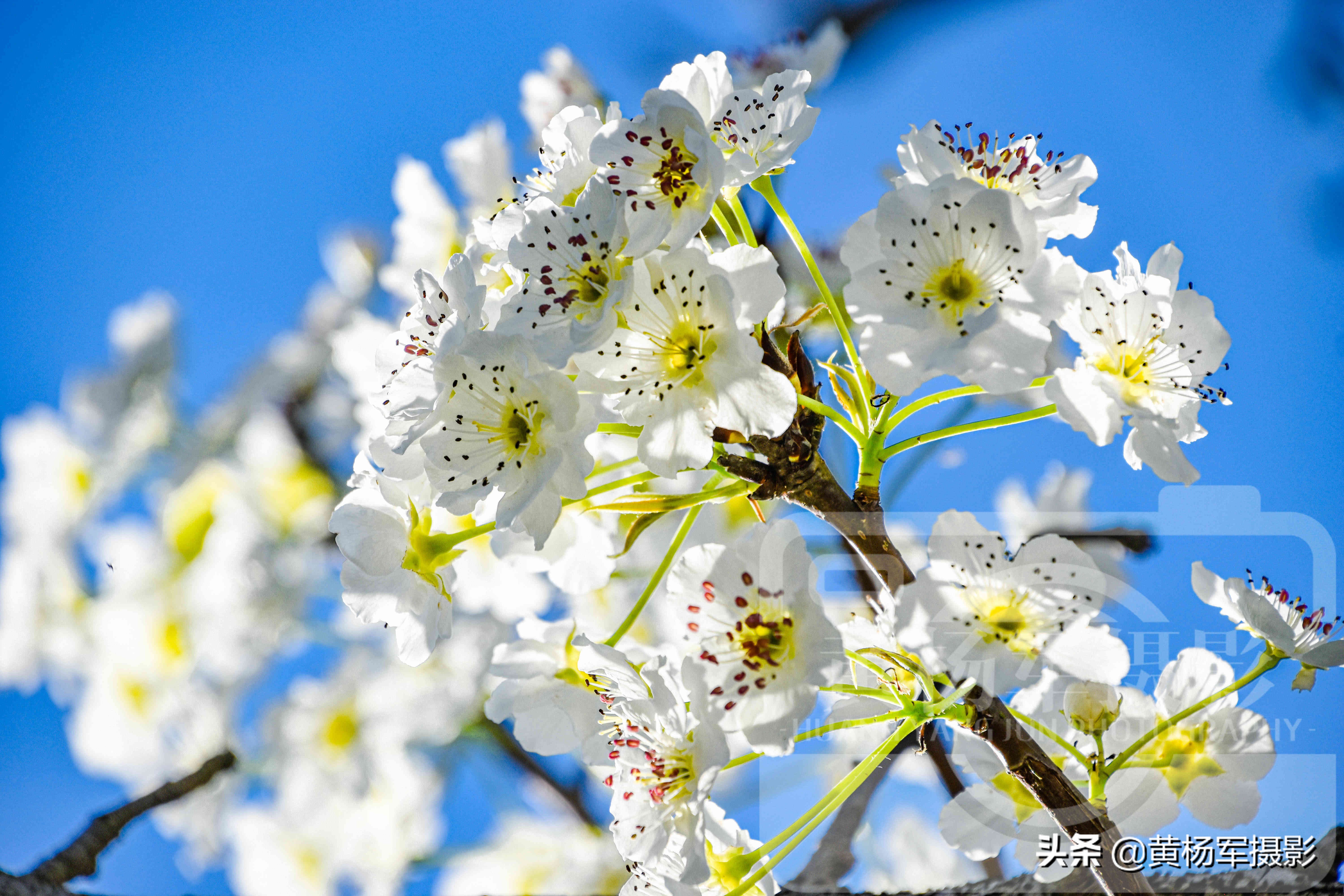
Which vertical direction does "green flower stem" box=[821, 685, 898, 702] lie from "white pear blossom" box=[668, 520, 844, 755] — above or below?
below

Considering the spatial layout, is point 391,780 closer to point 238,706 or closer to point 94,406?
point 238,706

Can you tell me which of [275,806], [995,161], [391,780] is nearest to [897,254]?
[995,161]

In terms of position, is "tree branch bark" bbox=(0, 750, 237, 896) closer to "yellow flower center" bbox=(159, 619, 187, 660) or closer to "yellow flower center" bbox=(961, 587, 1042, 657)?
"yellow flower center" bbox=(961, 587, 1042, 657)

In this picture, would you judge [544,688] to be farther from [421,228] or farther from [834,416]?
[421,228]

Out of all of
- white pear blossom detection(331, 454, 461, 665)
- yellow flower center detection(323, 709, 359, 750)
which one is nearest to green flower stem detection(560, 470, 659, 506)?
white pear blossom detection(331, 454, 461, 665)

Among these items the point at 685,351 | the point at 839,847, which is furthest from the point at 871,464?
the point at 839,847

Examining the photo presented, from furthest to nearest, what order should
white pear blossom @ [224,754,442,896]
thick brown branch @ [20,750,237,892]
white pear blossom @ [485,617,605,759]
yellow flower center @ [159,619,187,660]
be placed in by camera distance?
yellow flower center @ [159,619,187,660]
white pear blossom @ [224,754,442,896]
thick brown branch @ [20,750,237,892]
white pear blossom @ [485,617,605,759]
